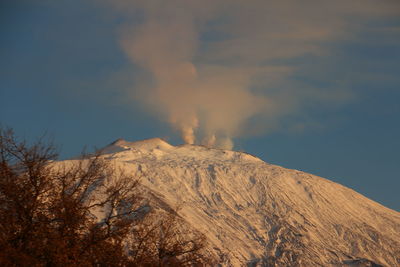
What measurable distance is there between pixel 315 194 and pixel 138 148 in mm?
49457

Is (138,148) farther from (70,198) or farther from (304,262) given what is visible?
(70,198)

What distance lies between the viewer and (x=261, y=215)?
182 meters

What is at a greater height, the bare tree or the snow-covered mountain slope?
the snow-covered mountain slope

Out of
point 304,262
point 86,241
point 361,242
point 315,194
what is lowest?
point 86,241

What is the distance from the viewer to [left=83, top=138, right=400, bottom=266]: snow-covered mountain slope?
550ft

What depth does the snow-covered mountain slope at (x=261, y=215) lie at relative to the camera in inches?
6594

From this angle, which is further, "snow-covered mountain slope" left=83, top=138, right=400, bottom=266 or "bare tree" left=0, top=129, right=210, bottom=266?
"snow-covered mountain slope" left=83, top=138, right=400, bottom=266

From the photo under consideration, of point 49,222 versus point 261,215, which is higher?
point 261,215

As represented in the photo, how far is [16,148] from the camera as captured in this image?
32.3m

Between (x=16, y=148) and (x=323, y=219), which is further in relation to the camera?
(x=323, y=219)

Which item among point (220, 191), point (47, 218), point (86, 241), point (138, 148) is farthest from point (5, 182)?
point (138, 148)

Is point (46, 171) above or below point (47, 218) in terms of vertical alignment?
above

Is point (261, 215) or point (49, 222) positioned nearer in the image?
point (49, 222)

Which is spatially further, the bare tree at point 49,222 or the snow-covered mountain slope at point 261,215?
the snow-covered mountain slope at point 261,215
